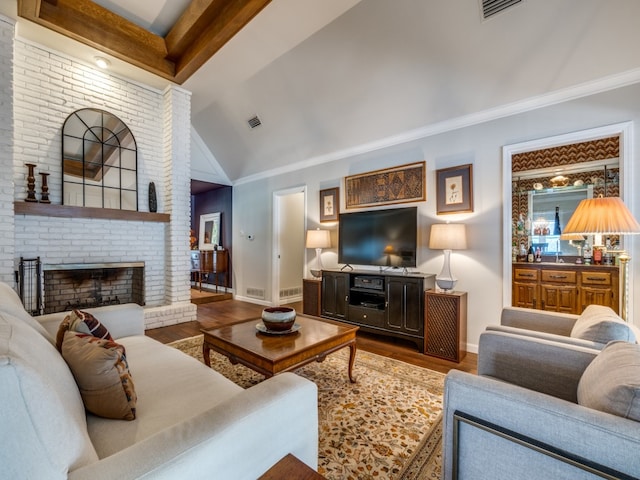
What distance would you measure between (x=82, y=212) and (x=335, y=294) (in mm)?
3221

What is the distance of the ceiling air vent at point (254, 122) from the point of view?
451 cm

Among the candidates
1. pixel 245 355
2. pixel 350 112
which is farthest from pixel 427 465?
pixel 350 112

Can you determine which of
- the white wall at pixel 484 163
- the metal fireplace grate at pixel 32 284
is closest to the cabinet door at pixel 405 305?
the white wall at pixel 484 163

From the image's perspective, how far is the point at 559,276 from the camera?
4184 mm

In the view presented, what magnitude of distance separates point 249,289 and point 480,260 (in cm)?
416

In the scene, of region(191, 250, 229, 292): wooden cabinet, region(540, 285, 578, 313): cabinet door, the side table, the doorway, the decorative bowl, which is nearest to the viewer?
the side table

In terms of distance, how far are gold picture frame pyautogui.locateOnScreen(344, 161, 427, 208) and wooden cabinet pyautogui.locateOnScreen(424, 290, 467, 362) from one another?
1.21 metres

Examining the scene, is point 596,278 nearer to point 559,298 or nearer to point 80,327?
point 559,298

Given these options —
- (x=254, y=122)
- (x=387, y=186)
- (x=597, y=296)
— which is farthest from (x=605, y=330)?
(x=254, y=122)

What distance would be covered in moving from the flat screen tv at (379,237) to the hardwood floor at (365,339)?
92 centimetres

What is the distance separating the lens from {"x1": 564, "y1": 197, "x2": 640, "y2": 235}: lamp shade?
170cm

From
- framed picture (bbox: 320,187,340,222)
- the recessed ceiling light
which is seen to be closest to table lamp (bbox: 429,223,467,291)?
framed picture (bbox: 320,187,340,222)

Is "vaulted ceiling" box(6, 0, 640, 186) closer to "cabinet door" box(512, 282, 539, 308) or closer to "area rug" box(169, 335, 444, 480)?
"area rug" box(169, 335, 444, 480)

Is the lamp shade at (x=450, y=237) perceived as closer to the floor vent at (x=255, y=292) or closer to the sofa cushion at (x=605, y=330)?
the sofa cushion at (x=605, y=330)
